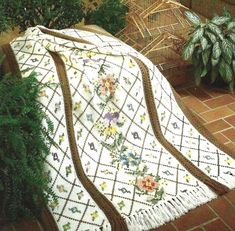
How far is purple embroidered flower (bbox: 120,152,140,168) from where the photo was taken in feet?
6.55

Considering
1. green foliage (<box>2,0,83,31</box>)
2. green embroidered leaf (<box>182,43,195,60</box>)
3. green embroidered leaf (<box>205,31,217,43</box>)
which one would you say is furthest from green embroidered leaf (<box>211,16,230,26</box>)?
green foliage (<box>2,0,83,31</box>)

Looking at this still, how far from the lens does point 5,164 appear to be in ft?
5.25

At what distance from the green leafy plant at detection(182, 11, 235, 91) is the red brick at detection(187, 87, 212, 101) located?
134 mm

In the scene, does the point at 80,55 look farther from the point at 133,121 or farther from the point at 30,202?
the point at 30,202

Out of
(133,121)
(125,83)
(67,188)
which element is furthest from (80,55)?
(67,188)

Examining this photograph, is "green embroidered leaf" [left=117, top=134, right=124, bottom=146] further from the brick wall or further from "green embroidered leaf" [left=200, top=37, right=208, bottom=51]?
the brick wall

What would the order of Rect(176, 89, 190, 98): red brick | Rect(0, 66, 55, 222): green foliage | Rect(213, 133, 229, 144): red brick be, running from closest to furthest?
1. Rect(0, 66, 55, 222): green foliage
2. Rect(213, 133, 229, 144): red brick
3. Rect(176, 89, 190, 98): red brick

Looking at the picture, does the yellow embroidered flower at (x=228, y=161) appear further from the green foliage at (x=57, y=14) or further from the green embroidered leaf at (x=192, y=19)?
the green foliage at (x=57, y=14)

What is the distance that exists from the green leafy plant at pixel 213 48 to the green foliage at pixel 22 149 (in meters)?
1.37

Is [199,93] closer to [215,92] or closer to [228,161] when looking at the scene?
[215,92]

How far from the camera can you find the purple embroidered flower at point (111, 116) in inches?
83.0

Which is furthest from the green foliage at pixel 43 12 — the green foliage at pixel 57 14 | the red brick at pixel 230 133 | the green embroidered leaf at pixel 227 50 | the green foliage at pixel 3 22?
the red brick at pixel 230 133

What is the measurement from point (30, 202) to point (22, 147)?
0.32 metres

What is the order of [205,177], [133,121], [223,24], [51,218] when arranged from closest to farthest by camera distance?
1. [51,218]
2. [205,177]
3. [133,121]
4. [223,24]
